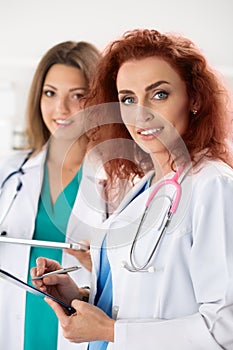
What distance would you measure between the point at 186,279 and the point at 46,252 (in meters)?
0.72

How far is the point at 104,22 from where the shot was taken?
97.2 inches

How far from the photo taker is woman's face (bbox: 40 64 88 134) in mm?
1744

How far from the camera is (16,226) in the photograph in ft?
5.66

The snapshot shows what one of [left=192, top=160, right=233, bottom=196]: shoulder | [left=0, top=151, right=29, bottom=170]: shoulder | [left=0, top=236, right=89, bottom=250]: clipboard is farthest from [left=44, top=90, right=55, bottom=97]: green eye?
[left=192, top=160, right=233, bottom=196]: shoulder

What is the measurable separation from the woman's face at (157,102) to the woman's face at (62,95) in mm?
541

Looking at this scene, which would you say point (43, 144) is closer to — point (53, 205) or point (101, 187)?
point (53, 205)

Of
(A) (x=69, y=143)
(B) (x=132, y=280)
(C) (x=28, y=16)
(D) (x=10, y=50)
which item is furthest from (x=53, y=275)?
(D) (x=10, y=50)

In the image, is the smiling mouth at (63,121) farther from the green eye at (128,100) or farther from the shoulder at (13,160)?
the green eye at (128,100)

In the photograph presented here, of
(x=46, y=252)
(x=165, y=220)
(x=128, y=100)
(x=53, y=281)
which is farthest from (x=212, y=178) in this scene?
(x=46, y=252)

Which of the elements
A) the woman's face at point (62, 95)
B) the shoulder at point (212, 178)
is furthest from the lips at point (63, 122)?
the shoulder at point (212, 178)

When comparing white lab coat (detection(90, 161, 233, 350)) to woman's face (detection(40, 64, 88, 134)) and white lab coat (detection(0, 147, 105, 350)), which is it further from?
woman's face (detection(40, 64, 88, 134))

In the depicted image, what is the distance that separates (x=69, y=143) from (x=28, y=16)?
36.9 inches

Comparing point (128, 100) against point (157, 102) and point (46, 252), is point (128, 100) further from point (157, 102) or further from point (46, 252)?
point (46, 252)

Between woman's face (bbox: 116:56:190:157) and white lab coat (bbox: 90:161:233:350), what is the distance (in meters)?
0.11
